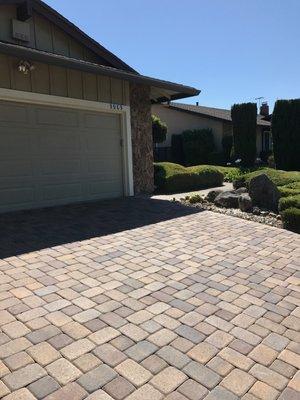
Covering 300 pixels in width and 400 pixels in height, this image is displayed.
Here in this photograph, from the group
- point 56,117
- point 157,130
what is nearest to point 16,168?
point 56,117

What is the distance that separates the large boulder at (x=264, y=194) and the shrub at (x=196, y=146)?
15533 millimetres

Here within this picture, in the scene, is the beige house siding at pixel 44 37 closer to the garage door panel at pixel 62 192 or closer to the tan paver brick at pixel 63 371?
the garage door panel at pixel 62 192

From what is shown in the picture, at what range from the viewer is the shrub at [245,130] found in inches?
831

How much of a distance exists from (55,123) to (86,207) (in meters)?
1.97

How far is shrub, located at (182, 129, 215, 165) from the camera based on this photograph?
24406mm

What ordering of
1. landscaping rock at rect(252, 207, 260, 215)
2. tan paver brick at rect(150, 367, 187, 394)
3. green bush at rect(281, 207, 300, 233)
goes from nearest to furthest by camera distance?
1. tan paver brick at rect(150, 367, 187, 394)
2. green bush at rect(281, 207, 300, 233)
3. landscaping rock at rect(252, 207, 260, 215)

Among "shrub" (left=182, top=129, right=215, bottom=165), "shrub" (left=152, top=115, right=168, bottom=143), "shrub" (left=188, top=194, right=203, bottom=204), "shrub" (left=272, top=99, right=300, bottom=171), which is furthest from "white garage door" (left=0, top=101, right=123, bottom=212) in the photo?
"shrub" (left=182, top=129, right=215, bottom=165)

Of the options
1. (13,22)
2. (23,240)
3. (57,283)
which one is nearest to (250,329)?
(57,283)

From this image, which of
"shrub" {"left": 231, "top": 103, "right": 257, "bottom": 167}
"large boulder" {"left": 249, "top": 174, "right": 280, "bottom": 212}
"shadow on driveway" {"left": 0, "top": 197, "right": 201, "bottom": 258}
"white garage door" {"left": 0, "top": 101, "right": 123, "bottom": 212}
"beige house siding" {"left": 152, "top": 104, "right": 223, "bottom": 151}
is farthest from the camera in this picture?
"beige house siding" {"left": 152, "top": 104, "right": 223, "bottom": 151}

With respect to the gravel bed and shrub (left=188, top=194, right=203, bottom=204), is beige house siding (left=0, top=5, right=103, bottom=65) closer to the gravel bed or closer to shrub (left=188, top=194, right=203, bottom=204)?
shrub (left=188, top=194, right=203, bottom=204)

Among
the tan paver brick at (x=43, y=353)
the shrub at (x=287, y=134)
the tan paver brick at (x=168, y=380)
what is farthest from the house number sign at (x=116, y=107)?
the shrub at (x=287, y=134)

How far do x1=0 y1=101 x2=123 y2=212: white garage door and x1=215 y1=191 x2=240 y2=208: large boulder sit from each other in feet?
8.46

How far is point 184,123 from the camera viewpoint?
2675 cm

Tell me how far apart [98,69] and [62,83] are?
1135 millimetres
